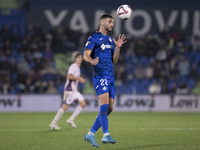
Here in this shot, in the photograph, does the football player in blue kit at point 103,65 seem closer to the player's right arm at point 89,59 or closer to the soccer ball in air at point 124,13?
the player's right arm at point 89,59

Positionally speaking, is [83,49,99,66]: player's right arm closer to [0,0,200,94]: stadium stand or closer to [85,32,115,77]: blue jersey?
[85,32,115,77]: blue jersey

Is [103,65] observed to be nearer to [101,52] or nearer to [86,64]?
[101,52]

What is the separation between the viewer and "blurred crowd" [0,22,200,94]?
1836cm

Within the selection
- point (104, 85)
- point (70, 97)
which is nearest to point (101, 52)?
point (104, 85)

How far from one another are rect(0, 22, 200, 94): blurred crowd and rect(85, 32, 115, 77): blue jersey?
11.4 m

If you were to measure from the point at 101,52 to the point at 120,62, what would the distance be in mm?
13247

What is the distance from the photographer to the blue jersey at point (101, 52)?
668 cm

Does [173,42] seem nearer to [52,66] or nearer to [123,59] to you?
[123,59]

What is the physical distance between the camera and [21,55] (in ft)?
67.1

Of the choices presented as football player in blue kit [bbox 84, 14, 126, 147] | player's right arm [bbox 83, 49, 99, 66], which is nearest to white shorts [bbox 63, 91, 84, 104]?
football player in blue kit [bbox 84, 14, 126, 147]

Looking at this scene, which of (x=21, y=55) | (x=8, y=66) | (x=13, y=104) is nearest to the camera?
(x=13, y=104)

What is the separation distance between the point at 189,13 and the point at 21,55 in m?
11.1

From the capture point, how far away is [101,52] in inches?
265

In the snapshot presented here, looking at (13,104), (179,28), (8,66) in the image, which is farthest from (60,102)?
(179,28)
